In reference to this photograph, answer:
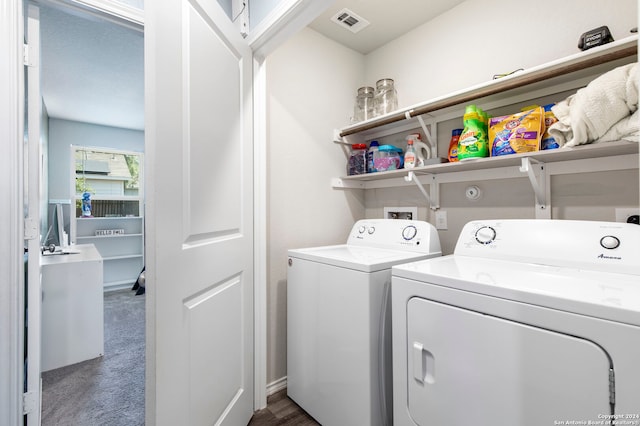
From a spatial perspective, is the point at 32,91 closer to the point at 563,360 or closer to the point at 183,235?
the point at 183,235

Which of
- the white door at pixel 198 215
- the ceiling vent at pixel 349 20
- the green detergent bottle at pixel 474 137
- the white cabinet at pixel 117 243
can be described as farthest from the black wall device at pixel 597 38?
the white cabinet at pixel 117 243

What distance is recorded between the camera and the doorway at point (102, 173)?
1856 mm

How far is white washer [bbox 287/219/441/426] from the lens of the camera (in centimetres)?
128

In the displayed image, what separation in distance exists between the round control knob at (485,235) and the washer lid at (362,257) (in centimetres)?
27

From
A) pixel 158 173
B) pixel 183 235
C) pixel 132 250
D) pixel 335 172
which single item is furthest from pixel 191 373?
pixel 132 250

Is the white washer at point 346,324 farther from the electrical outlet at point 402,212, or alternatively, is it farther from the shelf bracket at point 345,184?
the shelf bracket at point 345,184

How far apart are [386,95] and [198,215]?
160 centimetres

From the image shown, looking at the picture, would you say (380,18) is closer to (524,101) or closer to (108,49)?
(524,101)

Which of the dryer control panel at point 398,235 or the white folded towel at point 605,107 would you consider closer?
the white folded towel at point 605,107

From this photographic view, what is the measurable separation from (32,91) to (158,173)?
2.79ft

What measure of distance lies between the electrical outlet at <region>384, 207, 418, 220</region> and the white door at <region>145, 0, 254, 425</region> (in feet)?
3.51

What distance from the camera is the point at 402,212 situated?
2066 mm

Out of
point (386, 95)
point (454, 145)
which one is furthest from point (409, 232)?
point (386, 95)

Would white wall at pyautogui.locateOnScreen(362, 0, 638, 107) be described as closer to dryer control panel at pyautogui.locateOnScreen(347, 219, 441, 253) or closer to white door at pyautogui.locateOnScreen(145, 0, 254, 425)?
dryer control panel at pyautogui.locateOnScreen(347, 219, 441, 253)
